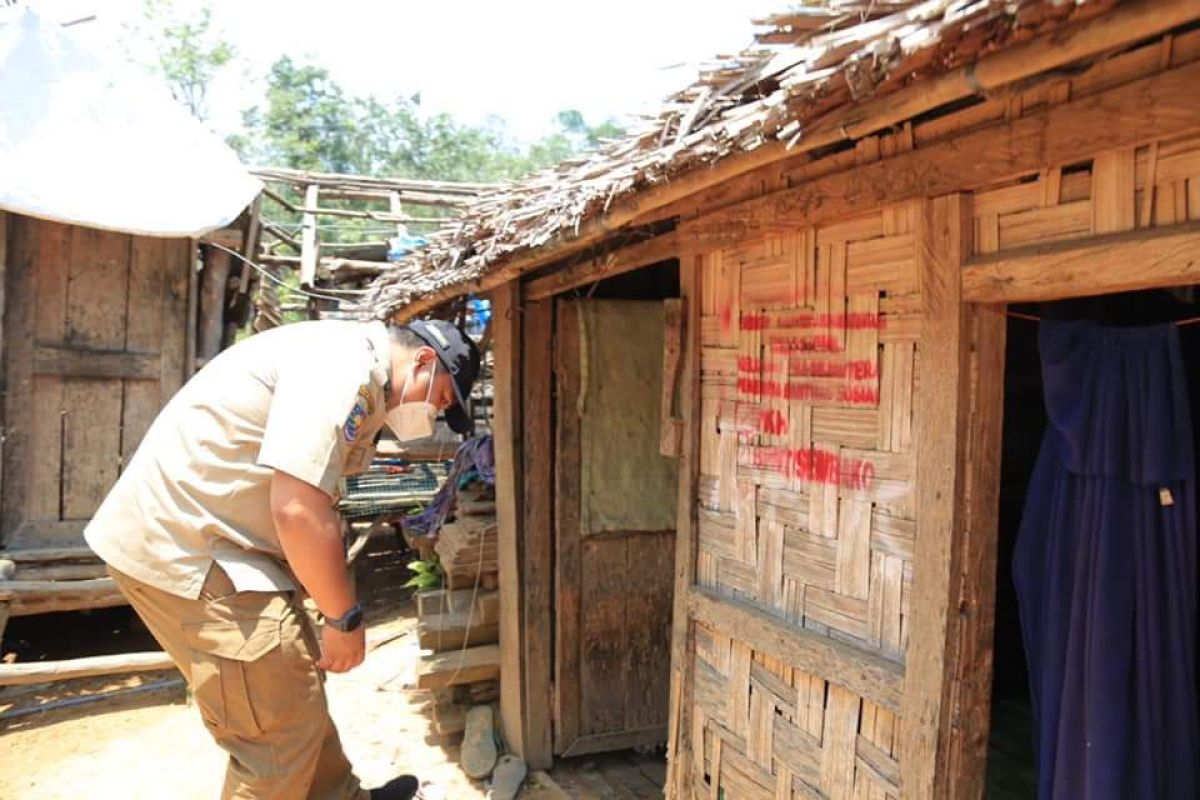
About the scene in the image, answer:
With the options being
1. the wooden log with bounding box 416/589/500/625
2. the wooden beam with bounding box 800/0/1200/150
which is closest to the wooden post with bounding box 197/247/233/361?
the wooden log with bounding box 416/589/500/625

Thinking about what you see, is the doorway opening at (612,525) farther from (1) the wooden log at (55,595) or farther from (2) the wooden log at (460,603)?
(1) the wooden log at (55,595)

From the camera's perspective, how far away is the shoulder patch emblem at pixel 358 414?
8.62ft

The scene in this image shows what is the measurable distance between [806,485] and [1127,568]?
895 millimetres

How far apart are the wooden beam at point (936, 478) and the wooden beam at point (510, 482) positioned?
9.08 feet

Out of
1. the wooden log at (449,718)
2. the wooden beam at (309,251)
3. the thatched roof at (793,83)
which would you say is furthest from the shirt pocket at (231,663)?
the wooden beam at (309,251)

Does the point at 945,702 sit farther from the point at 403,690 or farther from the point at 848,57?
the point at 403,690

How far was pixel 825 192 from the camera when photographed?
239 centimetres

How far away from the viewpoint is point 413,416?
2965mm

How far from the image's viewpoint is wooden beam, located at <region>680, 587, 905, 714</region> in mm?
2264

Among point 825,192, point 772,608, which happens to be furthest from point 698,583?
point 825,192

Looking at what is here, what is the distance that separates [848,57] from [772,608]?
5.92 ft

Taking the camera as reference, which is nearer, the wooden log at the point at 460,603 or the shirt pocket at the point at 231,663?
the shirt pocket at the point at 231,663

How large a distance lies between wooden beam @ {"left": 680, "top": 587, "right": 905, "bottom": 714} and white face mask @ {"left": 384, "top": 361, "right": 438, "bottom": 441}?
4.02ft

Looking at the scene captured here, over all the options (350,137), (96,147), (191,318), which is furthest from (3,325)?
(350,137)
